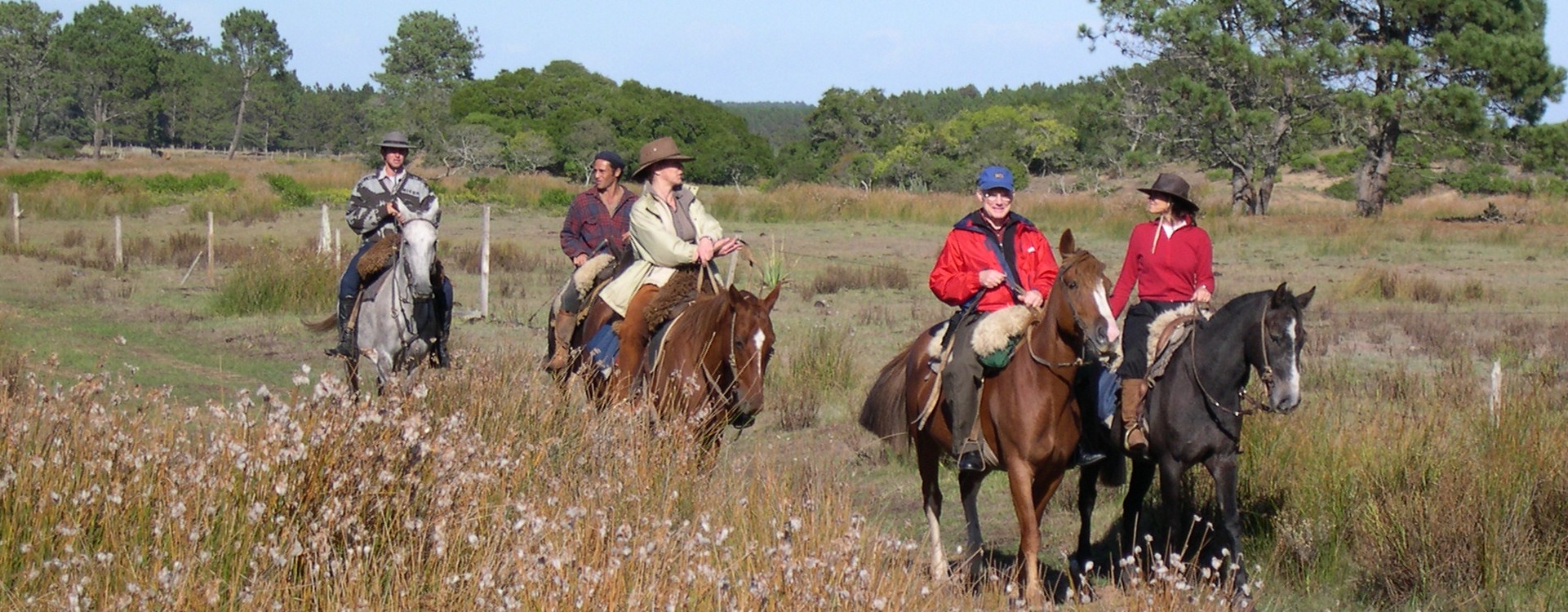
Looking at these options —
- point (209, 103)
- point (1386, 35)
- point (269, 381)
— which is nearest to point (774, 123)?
point (209, 103)

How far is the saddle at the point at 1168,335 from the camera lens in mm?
7441

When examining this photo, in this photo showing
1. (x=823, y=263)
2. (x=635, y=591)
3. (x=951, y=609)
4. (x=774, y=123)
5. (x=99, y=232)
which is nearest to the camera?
(x=635, y=591)

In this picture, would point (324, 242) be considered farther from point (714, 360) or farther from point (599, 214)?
point (714, 360)

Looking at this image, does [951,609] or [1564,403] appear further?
[1564,403]

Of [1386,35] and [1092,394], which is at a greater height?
[1386,35]

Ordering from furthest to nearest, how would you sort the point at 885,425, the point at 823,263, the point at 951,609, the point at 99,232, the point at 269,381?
the point at 99,232 → the point at 823,263 → the point at 269,381 → the point at 885,425 → the point at 951,609

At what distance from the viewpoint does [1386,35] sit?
1499 inches

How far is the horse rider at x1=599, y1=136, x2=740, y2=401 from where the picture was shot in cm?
860

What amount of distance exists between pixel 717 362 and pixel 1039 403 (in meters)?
1.83

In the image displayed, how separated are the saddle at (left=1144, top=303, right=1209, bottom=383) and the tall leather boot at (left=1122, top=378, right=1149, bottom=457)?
7cm

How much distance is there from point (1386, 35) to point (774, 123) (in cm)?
14996

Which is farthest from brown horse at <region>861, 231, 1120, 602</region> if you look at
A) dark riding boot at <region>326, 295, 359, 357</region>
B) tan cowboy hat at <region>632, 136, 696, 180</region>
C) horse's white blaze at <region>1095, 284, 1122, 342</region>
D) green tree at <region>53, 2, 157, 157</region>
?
green tree at <region>53, 2, 157, 157</region>

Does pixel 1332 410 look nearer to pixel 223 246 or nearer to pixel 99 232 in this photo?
pixel 223 246

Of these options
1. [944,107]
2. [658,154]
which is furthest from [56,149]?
[658,154]
